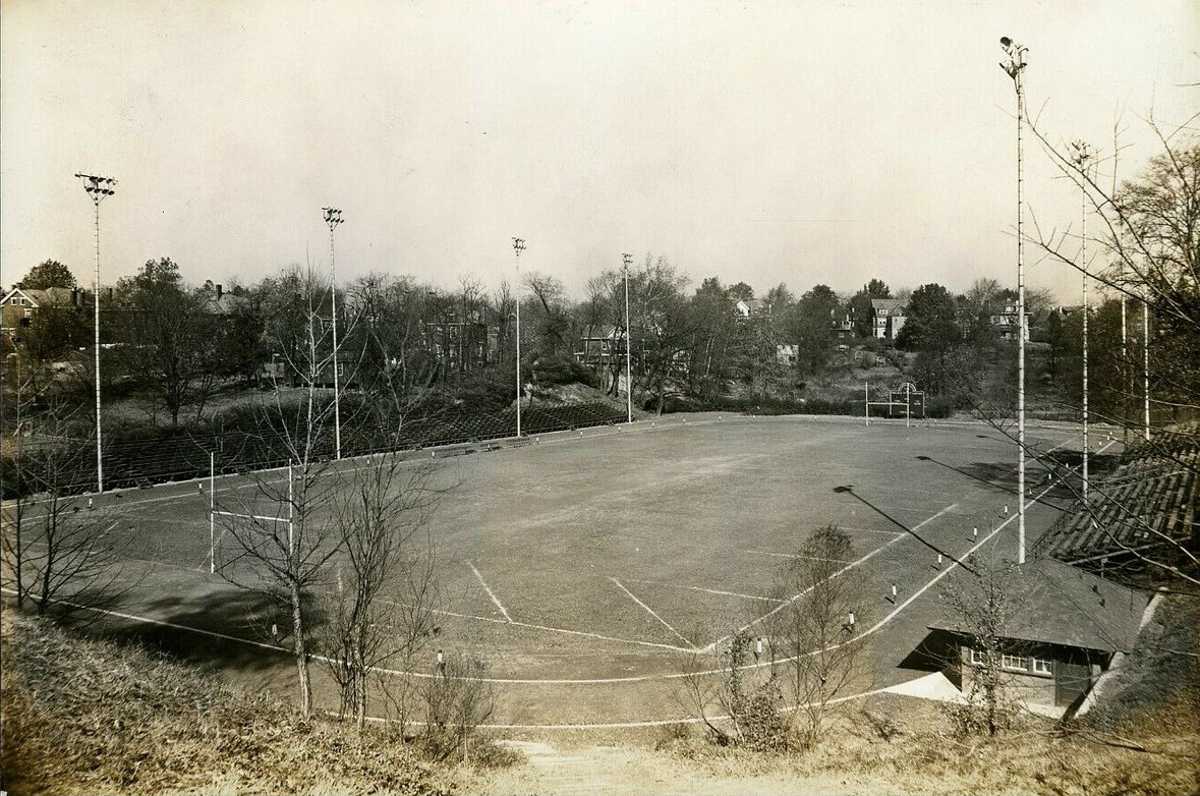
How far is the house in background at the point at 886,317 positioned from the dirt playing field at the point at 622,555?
253 feet

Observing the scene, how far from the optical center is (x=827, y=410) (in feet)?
267

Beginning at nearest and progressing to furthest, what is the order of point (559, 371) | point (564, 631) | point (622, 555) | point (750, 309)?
1. point (564, 631)
2. point (622, 555)
3. point (559, 371)
4. point (750, 309)

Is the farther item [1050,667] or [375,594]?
[375,594]

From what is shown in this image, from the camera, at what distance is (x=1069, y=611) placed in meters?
17.5

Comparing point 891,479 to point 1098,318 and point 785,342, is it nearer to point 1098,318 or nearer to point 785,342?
point 1098,318

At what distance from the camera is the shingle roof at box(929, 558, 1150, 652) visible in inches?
643

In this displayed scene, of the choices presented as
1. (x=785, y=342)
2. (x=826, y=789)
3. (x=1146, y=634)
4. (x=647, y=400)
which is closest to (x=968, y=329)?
(x=785, y=342)

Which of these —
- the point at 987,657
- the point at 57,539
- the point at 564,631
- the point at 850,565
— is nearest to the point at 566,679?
the point at 564,631

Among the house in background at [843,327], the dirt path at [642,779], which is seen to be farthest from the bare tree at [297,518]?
the house in background at [843,327]

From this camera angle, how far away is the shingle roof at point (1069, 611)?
16344 mm

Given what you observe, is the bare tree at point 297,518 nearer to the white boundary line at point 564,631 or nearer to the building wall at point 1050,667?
the white boundary line at point 564,631

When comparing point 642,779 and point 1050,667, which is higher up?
point 642,779

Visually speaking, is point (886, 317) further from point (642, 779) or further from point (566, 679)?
point (642, 779)

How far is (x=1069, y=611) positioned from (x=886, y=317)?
4721 inches
